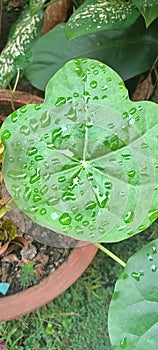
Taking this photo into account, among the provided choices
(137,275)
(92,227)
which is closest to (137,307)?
(137,275)

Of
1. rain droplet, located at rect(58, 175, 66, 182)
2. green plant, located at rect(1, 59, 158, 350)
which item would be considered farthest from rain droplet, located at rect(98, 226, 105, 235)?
rain droplet, located at rect(58, 175, 66, 182)

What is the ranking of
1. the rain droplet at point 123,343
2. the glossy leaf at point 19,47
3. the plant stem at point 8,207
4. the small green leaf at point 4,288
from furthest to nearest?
the glossy leaf at point 19,47, the small green leaf at point 4,288, the plant stem at point 8,207, the rain droplet at point 123,343

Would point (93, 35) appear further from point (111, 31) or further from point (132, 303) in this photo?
point (132, 303)

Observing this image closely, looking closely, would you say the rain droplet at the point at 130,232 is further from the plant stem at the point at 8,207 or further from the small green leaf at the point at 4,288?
the small green leaf at the point at 4,288

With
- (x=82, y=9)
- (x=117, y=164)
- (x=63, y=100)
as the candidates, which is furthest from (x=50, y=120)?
(x=82, y=9)

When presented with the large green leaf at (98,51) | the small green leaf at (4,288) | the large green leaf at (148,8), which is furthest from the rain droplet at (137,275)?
the large green leaf at (98,51)

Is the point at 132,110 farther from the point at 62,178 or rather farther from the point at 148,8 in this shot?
the point at 148,8
